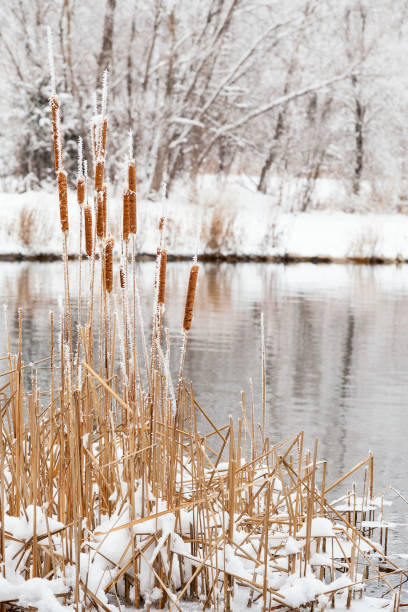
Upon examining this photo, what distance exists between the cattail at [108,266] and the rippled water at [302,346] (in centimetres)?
153

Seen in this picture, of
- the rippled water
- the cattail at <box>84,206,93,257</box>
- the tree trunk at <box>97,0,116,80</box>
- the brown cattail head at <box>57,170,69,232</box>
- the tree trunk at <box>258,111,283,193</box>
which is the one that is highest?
the tree trunk at <box>97,0,116,80</box>

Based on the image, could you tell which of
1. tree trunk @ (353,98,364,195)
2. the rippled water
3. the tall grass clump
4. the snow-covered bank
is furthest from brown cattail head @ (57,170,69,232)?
tree trunk @ (353,98,364,195)

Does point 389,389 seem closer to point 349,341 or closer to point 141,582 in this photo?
point 349,341

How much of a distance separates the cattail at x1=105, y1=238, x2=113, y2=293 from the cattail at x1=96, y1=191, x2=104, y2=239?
70mm

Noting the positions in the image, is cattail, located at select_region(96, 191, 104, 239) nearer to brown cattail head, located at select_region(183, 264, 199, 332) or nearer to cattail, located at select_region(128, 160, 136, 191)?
cattail, located at select_region(128, 160, 136, 191)

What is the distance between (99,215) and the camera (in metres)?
2.61

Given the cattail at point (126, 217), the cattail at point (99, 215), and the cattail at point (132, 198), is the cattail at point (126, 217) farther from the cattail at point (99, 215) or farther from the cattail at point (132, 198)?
the cattail at point (99, 215)

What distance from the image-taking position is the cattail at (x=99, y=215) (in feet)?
8.46

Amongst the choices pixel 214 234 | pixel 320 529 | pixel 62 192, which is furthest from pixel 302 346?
pixel 214 234

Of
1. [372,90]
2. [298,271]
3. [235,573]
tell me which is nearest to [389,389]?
[235,573]

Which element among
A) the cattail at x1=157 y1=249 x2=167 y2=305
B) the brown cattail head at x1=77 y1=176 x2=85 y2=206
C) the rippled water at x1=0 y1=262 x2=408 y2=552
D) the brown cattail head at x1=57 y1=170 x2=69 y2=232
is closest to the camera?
the brown cattail head at x1=57 y1=170 x2=69 y2=232

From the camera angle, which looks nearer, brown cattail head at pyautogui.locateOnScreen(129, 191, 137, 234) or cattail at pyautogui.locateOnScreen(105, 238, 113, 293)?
brown cattail head at pyautogui.locateOnScreen(129, 191, 137, 234)

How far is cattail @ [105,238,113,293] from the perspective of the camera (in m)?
2.58

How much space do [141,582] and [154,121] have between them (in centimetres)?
2471
